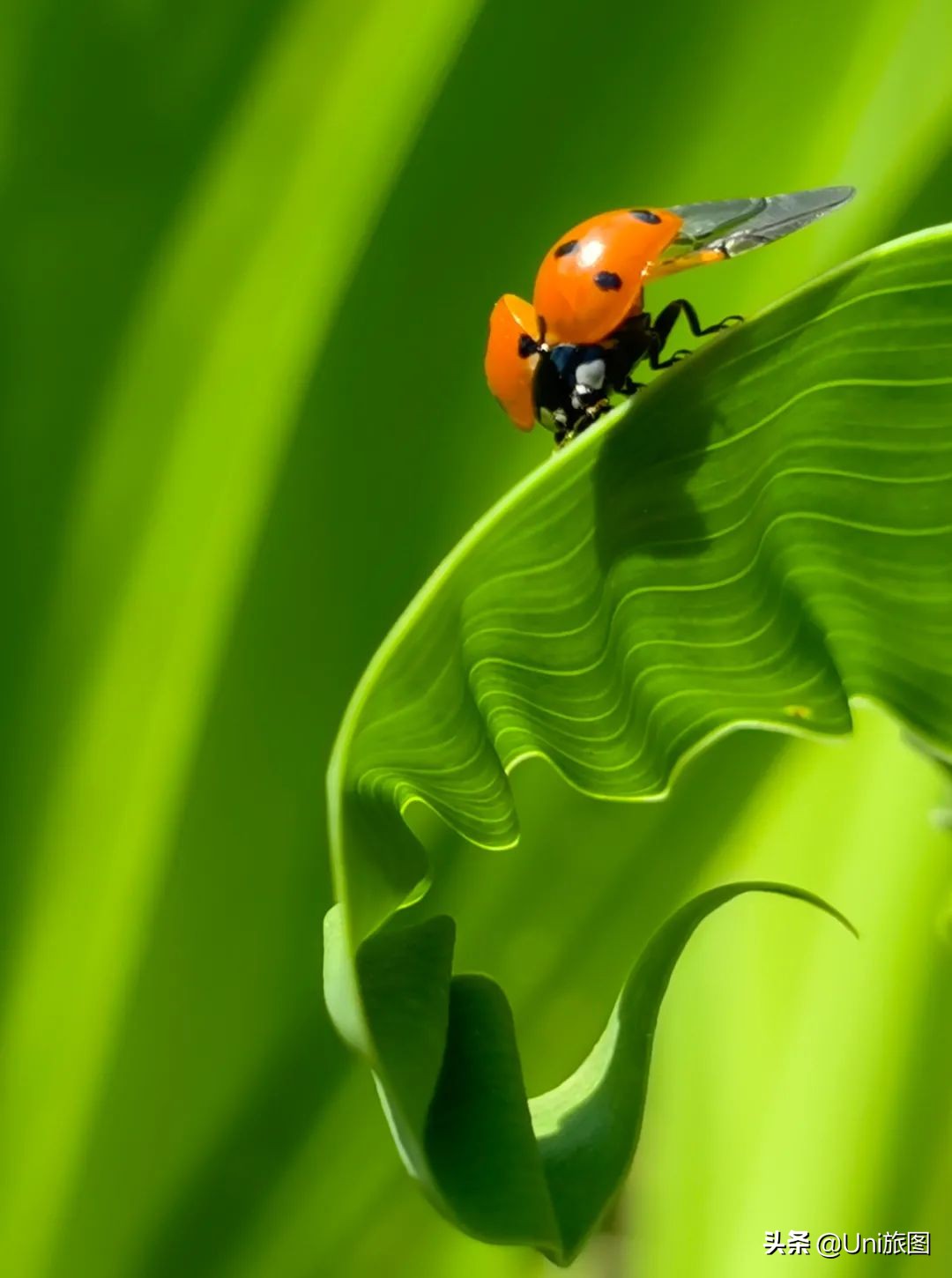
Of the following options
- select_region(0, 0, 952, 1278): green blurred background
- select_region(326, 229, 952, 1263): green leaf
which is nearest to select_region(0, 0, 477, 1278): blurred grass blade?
select_region(0, 0, 952, 1278): green blurred background

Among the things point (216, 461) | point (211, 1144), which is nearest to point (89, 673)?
point (216, 461)

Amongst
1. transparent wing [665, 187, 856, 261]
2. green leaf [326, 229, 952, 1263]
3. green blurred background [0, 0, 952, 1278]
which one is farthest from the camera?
green blurred background [0, 0, 952, 1278]

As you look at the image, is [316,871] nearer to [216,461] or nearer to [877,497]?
[216,461]

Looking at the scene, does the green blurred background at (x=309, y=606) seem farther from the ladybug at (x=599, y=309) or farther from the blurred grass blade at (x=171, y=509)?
the ladybug at (x=599, y=309)

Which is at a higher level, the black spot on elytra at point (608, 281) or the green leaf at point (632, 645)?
the black spot on elytra at point (608, 281)

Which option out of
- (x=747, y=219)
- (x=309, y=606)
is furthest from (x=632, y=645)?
(x=309, y=606)

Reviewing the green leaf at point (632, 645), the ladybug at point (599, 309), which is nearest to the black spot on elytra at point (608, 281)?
the ladybug at point (599, 309)

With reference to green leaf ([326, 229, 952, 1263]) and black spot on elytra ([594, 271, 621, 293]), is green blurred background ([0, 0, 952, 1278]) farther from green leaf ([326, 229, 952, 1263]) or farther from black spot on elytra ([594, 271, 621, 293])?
green leaf ([326, 229, 952, 1263])
